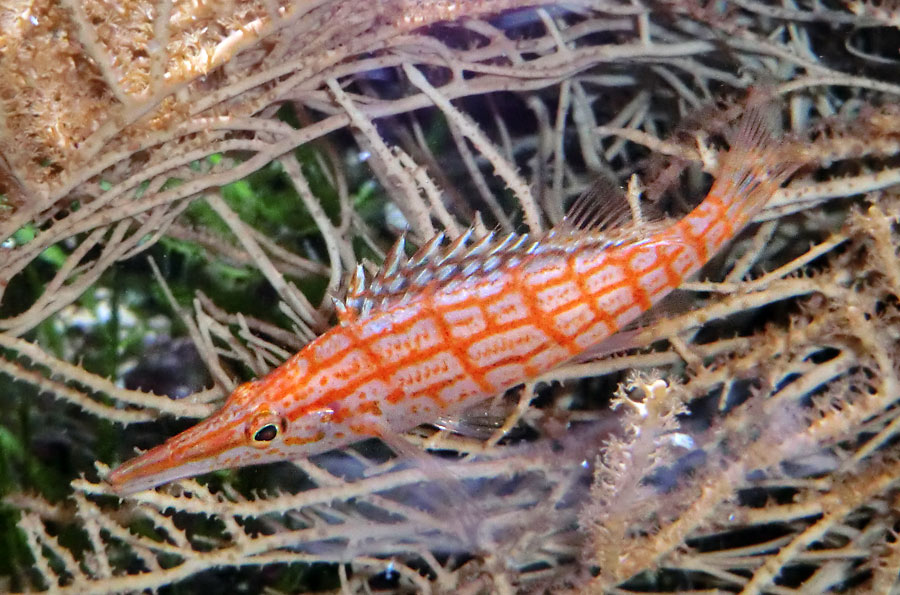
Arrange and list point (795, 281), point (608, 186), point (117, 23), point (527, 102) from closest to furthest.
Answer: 1. point (117, 23)
2. point (608, 186)
3. point (795, 281)
4. point (527, 102)

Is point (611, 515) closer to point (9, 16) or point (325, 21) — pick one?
point (325, 21)

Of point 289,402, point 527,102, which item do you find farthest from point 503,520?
point 527,102

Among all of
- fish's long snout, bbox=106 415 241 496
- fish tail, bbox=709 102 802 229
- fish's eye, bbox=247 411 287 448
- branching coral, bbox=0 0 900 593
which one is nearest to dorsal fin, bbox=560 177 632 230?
branching coral, bbox=0 0 900 593

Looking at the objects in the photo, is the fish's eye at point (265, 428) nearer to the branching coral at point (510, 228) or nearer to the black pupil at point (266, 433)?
the black pupil at point (266, 433)

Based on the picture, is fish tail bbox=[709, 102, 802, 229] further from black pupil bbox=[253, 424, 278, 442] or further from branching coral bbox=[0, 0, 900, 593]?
black pupil bbox=[253, 424, 278, 442]

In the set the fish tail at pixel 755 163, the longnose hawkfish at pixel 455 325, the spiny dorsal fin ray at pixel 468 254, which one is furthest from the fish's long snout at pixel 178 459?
the fish tail at pixel 755 163

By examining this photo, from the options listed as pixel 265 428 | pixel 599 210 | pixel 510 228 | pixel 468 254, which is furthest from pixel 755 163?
pixel 265 428

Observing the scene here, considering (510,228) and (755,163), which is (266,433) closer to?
(510,228)
